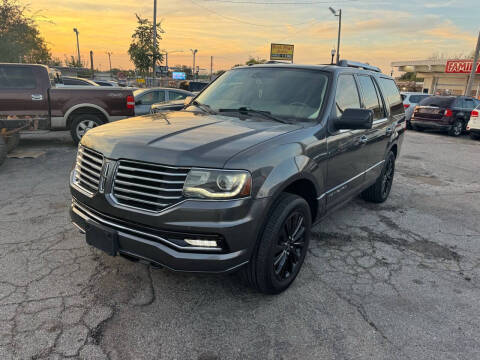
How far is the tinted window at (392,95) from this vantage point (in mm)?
5043

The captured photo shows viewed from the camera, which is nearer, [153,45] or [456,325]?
[456,325]

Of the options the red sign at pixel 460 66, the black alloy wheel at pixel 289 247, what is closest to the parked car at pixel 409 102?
the black alloy wheel at pixel 289 247

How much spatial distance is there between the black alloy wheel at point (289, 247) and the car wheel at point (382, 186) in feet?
8.51

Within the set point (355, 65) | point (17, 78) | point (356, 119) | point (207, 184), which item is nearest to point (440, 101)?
point (355, 65)

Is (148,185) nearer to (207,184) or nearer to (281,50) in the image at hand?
(207,184)

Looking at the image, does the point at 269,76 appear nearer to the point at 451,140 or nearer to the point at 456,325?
the point at 456,325

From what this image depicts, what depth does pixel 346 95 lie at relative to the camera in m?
3.75

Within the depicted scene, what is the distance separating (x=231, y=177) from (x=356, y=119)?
4.82 feet

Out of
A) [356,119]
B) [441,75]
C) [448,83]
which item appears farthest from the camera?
[441,75]

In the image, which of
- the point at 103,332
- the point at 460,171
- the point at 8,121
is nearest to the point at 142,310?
the point at 103,332

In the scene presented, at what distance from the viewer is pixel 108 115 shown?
8.62 meters

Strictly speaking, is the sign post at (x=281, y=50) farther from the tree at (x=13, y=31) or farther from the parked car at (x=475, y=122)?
the parked car at (x=475, y=122)

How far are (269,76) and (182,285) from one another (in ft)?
7.49

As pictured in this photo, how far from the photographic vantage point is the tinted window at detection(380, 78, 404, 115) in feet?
16.5
